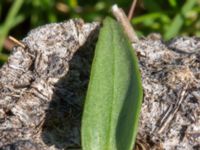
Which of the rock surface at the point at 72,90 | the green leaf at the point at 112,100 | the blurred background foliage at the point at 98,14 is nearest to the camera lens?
the green leaf at the point at 112,100

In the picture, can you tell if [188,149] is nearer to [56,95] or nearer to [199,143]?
[199,143]

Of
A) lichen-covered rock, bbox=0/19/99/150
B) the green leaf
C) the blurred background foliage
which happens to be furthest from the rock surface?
the blurred background foliage

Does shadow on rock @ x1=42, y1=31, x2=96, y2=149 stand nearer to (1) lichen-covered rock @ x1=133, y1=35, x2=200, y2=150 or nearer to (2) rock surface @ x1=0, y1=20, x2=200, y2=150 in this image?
(2) rock surface @ x1=0, y1=20, x2=200, y2=150

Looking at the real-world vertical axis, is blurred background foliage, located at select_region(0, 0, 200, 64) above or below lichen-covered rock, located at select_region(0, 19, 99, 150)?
Result: above

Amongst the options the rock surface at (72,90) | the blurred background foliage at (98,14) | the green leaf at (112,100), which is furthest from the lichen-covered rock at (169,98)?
the blurred background foliage at (98,14)

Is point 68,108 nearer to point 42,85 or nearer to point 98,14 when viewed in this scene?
point 42,85

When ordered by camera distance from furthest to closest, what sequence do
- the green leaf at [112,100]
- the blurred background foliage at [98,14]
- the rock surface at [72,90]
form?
the blurred background foliage at [98,14] < the rock surface at [72,90] < the green leaf at [112,100]

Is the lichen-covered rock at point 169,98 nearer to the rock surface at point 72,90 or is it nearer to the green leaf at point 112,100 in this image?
the rock surface at point 72,90

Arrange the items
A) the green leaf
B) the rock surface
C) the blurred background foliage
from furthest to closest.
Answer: the blurred background foliage → the rock surface → the green leaf

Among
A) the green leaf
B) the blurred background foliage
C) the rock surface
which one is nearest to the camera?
the green leaf
